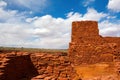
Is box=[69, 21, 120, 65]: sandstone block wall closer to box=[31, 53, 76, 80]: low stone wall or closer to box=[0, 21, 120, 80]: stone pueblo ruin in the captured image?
box=[0, 21, 120, 80]: stone pueblo ruin

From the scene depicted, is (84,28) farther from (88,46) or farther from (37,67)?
(37,67)

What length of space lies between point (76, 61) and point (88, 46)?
1.74 meters

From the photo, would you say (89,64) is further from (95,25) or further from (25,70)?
(25,70)

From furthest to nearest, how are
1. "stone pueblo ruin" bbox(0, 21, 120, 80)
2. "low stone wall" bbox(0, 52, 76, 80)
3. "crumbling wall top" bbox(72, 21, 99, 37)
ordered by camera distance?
"crumbling wall top" bbox(72, 21, 99, 37) → "stone pueblo ruin" bbox(0, 21, 120, 80) → "low stone wall" bbox(0, 52, 76, 80)

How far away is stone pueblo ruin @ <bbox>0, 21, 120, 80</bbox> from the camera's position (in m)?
11.1

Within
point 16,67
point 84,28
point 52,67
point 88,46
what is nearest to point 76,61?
point 88,46

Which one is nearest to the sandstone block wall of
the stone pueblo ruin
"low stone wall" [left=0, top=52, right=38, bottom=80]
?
the stone pueblo ruin

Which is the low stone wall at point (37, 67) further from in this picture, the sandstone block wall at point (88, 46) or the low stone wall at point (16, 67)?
the sandstone block wall at point (88, 46)

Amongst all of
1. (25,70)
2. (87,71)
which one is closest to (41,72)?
(25,70)

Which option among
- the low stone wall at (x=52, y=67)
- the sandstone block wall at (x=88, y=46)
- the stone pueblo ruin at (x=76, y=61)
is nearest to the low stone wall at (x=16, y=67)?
the stone pueblo ruin at (x=76, y=61)

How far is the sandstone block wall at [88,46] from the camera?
73.4ft

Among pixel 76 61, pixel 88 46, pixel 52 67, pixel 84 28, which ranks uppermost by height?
pixel 84 28

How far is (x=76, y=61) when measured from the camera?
22672mm

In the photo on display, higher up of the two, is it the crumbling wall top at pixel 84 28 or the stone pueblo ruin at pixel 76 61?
the crumbling wall top at pixel 84 28
